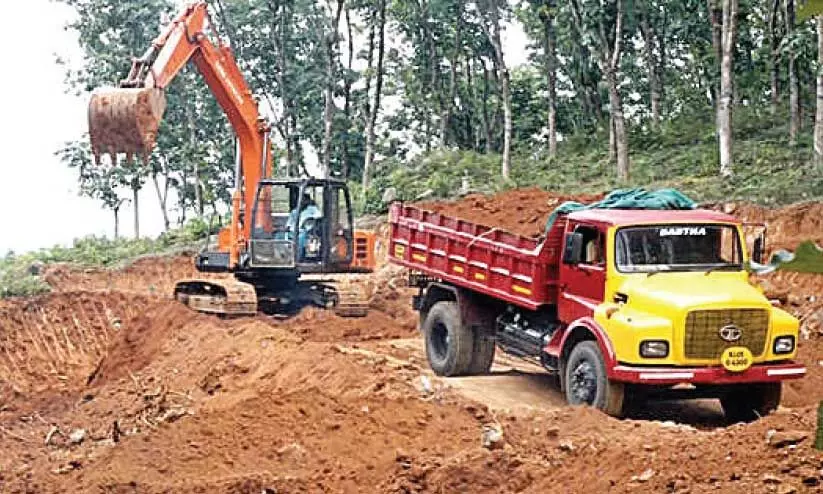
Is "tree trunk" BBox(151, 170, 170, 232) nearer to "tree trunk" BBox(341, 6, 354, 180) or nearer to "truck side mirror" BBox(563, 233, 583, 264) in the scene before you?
"tree trunk" BBox(341, 6, 354, 180)

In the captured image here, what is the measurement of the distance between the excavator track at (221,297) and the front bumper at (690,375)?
9.16 m

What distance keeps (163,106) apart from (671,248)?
8.65 m

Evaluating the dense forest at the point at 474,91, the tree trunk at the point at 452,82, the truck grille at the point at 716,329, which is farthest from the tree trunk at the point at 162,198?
the truck grille at the point at 716,329

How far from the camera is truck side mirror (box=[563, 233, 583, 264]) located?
11203 mm

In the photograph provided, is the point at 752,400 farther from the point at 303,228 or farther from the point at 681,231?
the point at 303,228

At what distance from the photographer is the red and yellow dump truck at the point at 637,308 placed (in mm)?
10062

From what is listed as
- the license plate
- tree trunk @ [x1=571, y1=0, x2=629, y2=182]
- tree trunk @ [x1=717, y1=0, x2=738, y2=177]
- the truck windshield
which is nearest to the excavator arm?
the truck windshield

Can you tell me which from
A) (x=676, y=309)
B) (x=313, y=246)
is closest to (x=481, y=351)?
(x=676, y=309)

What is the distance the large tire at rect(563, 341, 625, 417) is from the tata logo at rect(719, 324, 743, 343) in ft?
3.54

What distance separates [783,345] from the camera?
10.3 metres

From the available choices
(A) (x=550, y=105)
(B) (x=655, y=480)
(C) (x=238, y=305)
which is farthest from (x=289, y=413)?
(A) (x=550, y=105)

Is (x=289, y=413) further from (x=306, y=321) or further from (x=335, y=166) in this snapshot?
(x=335, y=166)

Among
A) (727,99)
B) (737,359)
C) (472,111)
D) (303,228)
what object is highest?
(472,111)

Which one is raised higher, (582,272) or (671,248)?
(671,248)
